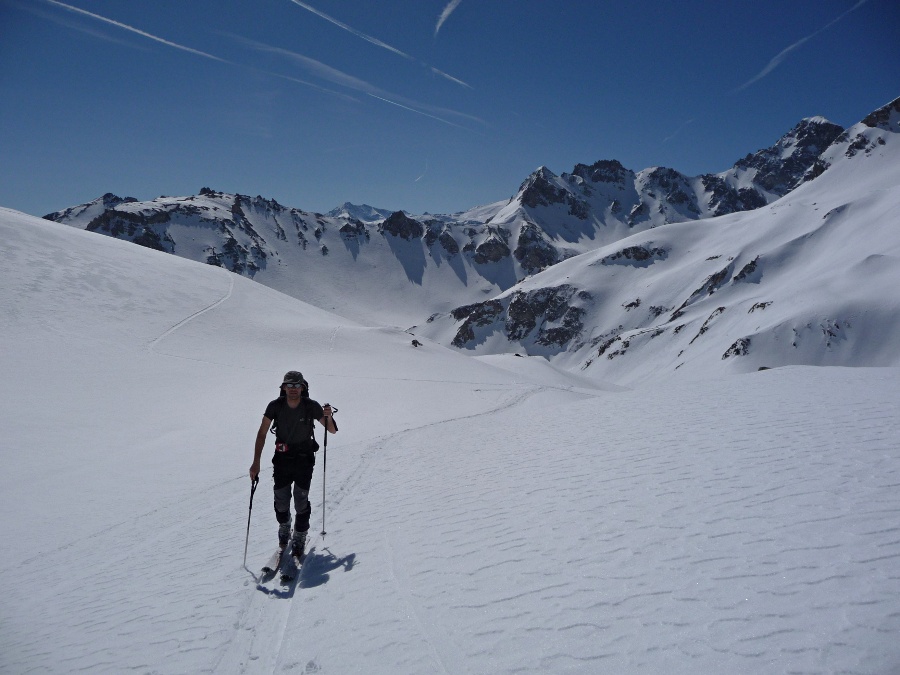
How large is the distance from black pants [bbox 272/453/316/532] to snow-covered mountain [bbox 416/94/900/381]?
2967 inches

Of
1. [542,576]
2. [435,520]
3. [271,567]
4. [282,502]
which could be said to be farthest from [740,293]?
[271,567]

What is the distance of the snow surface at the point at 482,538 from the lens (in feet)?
17.4

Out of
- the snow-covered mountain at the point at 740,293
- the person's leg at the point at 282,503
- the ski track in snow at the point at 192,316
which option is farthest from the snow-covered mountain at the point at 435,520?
the snow-covered mountain at the point at 740,293

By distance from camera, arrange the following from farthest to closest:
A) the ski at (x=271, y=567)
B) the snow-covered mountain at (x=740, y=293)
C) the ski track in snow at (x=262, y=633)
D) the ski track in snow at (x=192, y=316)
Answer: the snow-covered mountain at (x=740, y=293)
the ski track in snow at (x=192, y=316)
the ski at (x=271, y=567)
the ski track in snow at (x=262, y=633)

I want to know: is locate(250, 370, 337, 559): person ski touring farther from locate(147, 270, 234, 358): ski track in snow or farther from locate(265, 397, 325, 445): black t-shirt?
locate(147, 270, 234, 358): ski track in snow

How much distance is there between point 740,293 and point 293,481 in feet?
379

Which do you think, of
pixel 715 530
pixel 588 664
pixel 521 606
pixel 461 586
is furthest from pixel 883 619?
pixel 461 586

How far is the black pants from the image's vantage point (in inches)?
314

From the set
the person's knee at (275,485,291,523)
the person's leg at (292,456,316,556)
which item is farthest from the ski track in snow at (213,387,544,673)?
the person's knee at (275,485,291,523)

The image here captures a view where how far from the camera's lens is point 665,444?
12070 mm

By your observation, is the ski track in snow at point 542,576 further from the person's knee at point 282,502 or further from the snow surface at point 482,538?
the person's knee at point 282,502

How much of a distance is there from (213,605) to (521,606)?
15.4 ft

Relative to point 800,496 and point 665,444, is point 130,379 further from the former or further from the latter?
point 800,496

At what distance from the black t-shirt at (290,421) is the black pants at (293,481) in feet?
1.10
